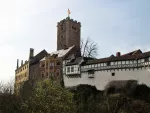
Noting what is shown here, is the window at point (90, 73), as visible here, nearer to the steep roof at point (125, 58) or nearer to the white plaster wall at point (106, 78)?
the white plaster wall at point (106, 78)

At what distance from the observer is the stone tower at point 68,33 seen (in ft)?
218

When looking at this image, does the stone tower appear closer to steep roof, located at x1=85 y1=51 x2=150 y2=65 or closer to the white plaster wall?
the white plaster wall

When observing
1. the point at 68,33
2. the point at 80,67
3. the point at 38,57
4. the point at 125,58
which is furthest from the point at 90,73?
the point at 68,33

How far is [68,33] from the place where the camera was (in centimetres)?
6700

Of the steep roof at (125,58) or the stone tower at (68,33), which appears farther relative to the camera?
the stone tower at (68,33)

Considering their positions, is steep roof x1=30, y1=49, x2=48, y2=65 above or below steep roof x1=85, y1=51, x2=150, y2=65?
above

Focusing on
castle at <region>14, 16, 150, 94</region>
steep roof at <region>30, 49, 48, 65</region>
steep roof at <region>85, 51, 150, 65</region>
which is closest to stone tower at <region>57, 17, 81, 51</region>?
castle at <region>14, 16, 150, 94</region>

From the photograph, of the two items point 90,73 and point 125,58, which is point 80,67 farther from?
point 125,58

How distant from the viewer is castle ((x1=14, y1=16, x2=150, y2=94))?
122 ft

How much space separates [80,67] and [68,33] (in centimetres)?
2371

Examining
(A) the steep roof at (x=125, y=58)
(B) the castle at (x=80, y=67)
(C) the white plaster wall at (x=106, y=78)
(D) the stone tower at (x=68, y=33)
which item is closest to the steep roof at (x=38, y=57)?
(B) the castle at (x=80, y=67)

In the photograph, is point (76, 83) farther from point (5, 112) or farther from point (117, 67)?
point (5, 112)

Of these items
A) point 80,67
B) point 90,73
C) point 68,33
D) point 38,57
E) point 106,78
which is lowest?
point 106,78

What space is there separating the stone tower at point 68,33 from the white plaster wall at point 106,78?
21279 millimetres
